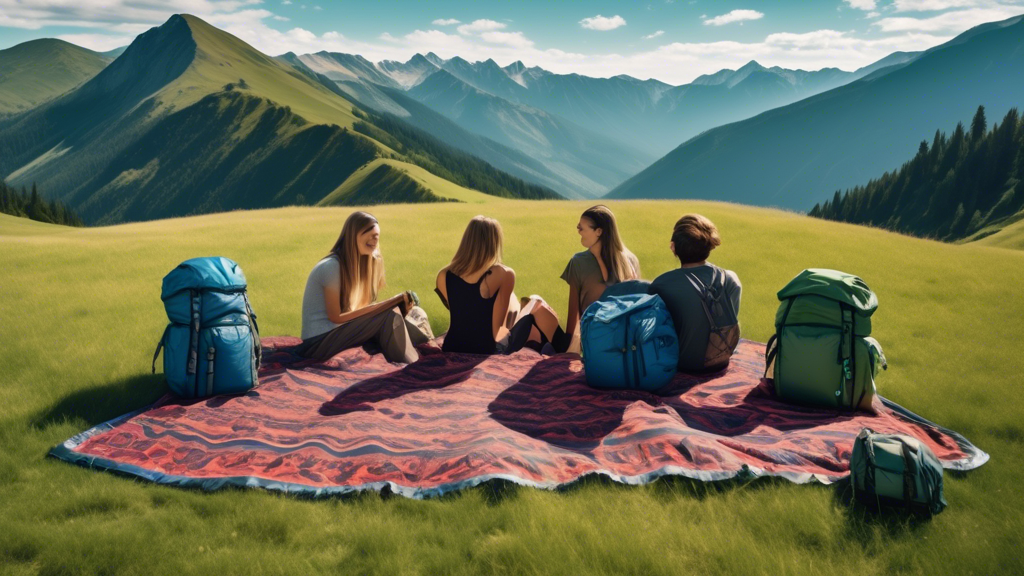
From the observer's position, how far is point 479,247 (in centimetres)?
845

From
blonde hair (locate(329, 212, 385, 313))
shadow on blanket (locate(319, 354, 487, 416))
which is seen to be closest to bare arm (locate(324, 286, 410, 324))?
blonde hair (locate(329, 212, 385, 313))

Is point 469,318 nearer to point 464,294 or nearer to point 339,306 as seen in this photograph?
point 464,294

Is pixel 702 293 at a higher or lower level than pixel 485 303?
higher

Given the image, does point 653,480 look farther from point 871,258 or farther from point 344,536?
point 871,258

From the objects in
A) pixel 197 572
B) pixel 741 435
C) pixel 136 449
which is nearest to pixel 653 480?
pixel 741 435

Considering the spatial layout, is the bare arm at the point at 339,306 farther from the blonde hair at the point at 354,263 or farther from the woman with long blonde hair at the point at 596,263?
the woman with long blonde hair at the point at 596,263

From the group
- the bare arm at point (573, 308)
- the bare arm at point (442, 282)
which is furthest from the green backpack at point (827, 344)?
the bare arm at point (442, 282)

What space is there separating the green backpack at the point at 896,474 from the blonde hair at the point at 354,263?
6.42 metres

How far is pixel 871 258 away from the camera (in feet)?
57.3

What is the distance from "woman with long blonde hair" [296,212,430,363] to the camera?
865cm

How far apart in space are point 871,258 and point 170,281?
1789cm

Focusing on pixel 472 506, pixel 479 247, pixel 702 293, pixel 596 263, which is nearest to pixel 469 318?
pixel 479 247

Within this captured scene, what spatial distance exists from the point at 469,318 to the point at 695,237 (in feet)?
11.3

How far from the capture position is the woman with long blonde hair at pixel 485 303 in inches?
334
